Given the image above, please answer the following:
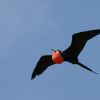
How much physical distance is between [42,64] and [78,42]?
9.73 ft

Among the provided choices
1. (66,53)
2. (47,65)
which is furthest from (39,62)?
(66,53)

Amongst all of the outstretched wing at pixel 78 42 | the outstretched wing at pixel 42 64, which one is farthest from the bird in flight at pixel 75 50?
the outstretched wing at pixel 42 64

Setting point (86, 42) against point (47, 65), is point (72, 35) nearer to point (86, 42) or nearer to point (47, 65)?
point (86, 42)

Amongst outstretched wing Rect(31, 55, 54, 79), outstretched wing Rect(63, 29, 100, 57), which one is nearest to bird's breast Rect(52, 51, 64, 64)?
outstretched wing Rect(63, 29, 100, 57)

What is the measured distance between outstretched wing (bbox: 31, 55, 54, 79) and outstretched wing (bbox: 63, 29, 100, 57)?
7.49ft

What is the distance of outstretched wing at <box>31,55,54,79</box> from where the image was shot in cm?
3055

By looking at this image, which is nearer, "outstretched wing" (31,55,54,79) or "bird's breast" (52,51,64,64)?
"bird's breast" (52,51,64,64)

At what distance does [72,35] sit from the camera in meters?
28.6

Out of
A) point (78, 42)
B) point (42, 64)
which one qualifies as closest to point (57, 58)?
point (78, 42)

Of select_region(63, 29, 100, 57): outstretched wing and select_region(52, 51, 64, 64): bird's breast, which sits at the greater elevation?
select_region(63, 29, 100, 57): outstretched wing

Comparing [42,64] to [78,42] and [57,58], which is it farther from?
[57,58]

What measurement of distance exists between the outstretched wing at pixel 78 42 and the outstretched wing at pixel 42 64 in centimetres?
228

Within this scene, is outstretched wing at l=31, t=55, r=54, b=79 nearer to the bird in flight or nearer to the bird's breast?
the bird in flight

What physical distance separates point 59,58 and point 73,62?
113cm
